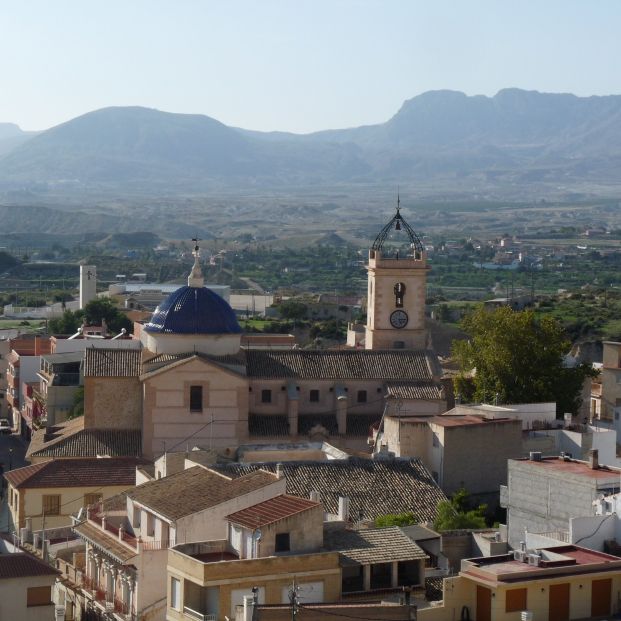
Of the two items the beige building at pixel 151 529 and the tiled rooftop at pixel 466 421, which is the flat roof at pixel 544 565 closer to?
the beige building at pixel 151 529

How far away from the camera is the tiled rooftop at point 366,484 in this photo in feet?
103

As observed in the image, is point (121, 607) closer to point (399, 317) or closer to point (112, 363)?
point (112, 363)

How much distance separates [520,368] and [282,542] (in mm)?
21402

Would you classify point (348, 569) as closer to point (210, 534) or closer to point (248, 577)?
point (248, 577)

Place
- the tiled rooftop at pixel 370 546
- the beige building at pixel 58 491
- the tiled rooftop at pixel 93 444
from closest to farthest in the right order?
the tiled rooftop at pixel 370 546
the beige building at pixel 58 491
the tiled rooftop at pixel 93 444

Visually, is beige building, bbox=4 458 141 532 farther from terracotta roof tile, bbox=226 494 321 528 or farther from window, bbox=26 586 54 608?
terracotta roof tile, bbox=226 494 321 528

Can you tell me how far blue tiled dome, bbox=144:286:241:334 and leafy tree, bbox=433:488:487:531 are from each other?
1014 centimetres

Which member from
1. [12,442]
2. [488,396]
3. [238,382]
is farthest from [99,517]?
[12,442]

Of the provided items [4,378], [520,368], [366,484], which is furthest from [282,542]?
[4,378]

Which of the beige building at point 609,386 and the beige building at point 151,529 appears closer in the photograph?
the beige building at point 151,529

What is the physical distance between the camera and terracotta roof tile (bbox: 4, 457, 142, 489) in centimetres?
3741

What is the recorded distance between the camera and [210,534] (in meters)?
26.7

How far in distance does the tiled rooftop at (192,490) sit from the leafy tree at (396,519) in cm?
208

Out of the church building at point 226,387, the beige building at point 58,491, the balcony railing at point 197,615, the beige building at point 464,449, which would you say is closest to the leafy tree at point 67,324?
the church building at point 226,387
